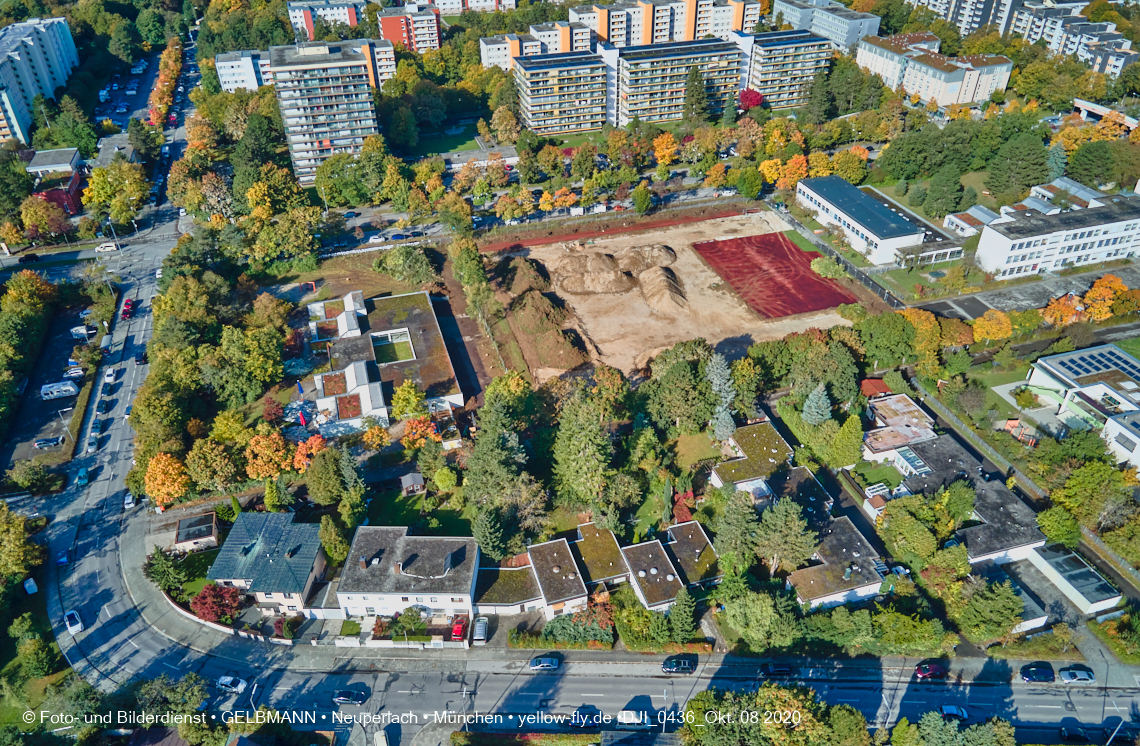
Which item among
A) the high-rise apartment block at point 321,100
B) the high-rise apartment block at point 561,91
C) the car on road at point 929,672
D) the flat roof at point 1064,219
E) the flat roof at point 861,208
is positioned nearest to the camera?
the car on road at point 929,672

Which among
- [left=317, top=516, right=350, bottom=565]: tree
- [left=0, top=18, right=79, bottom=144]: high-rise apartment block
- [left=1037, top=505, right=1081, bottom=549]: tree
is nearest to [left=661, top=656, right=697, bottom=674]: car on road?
[left=317, top=516, right=350, bottom=565]: tree

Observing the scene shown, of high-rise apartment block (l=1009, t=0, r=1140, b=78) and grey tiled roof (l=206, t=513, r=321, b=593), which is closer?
grey tiled roof (l=206, t=513, r=321, b=593)

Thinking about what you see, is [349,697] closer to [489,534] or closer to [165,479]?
[489,534]

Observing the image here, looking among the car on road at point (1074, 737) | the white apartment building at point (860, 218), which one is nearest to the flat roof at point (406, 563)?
the car on road at point (1074, 737)

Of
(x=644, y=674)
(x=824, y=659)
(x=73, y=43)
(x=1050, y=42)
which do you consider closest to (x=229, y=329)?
(x=644, y=674)

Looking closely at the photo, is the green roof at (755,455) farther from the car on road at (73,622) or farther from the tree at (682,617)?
the car on road at (73,622)

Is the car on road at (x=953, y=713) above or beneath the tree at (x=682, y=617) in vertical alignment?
beneath

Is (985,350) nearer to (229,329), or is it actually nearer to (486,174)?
(486,174)

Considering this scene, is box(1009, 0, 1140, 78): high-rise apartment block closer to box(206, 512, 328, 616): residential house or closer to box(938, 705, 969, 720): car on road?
box(938, 705, 969, 720): car on road
